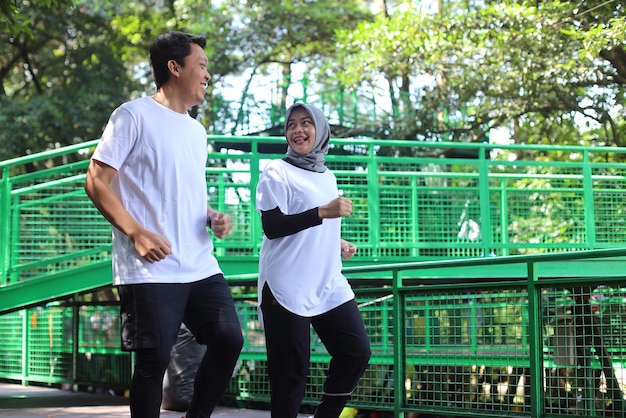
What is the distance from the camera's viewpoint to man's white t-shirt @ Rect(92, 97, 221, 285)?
4051 millimetres

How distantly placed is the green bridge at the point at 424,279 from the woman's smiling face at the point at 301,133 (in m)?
1.84

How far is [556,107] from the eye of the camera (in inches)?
679

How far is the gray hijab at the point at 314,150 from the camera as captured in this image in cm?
507

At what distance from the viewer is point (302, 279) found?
4.90 metres

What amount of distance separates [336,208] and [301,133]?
0.61 meters

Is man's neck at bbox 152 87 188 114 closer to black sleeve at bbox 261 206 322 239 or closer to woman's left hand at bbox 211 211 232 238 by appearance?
woman's left hand at bbox 211 211 232 238

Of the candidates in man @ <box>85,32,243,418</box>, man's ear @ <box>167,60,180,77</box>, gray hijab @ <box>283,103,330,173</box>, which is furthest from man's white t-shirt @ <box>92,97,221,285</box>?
gray hijab @ <box>283,103,330,173</box>

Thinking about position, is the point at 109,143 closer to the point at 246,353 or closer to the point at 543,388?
the point at 543,388

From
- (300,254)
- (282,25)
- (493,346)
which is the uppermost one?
(282,25)

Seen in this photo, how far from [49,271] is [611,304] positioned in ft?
20.6

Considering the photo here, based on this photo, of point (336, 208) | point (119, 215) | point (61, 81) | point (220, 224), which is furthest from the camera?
point (61, 81)

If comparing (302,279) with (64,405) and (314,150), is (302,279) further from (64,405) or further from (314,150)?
(64,405)

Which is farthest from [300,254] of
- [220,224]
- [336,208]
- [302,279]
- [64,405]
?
[64,405]

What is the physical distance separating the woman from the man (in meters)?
0.61
